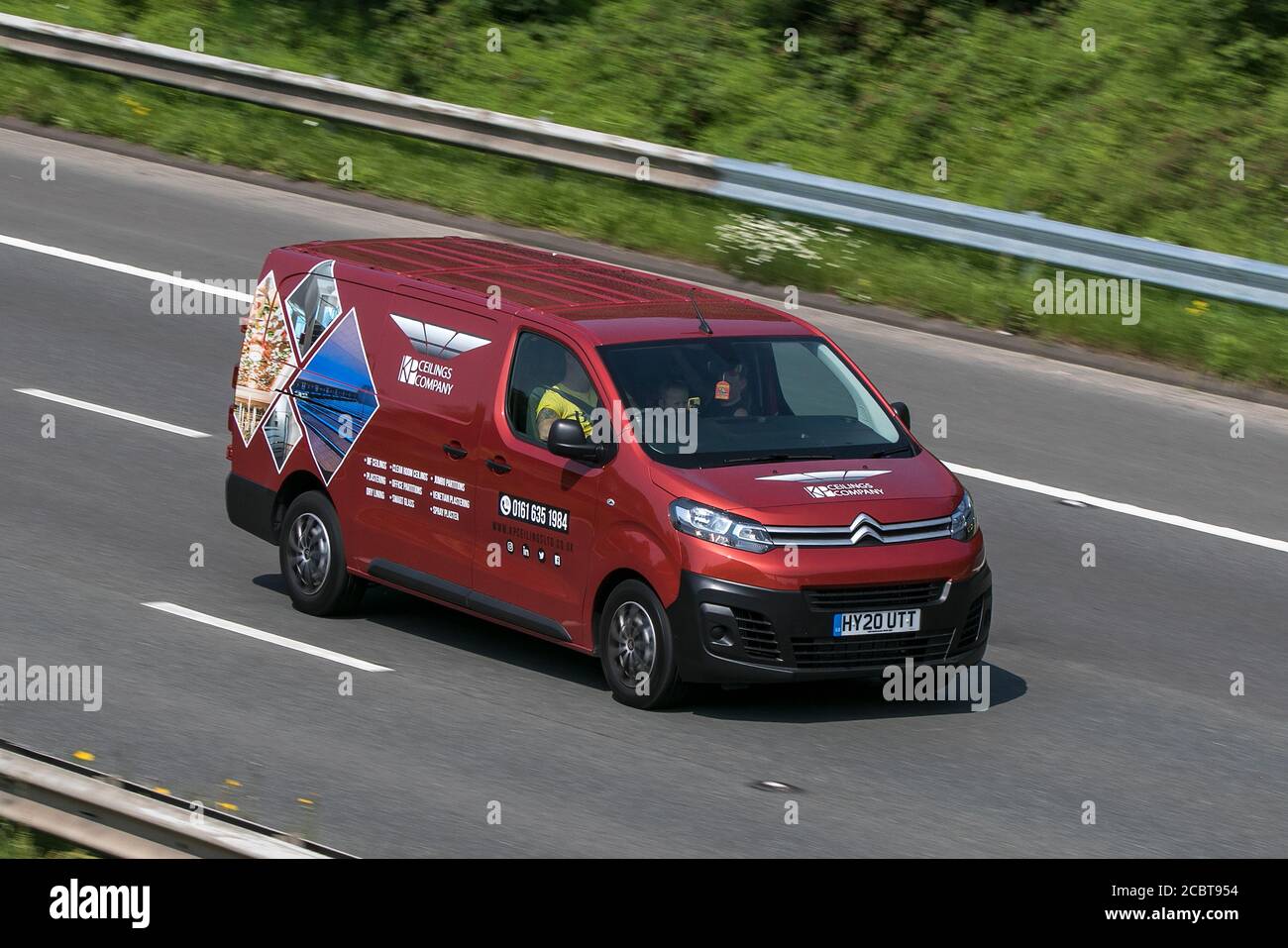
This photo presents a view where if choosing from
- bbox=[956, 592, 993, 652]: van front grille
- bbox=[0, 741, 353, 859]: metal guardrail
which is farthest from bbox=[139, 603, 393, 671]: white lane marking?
Answer: bbox=[0, 741, 353, 859]: metal guardrail

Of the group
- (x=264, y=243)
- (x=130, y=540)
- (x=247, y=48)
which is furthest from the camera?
(x=247, y=48)

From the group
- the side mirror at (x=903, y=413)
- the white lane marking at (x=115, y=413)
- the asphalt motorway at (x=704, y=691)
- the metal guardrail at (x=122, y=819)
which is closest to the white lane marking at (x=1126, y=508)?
the asphalt motorway at (x=704, y=691)

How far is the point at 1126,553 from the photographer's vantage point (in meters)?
12.6

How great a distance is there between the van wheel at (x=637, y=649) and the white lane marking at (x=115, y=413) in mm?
5347

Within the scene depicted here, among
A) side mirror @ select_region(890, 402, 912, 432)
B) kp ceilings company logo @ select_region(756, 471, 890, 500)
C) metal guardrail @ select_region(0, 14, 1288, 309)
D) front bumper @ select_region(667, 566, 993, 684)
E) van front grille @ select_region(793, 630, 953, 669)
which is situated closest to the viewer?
front bumper @ select_region(667, 566, 993, 684)

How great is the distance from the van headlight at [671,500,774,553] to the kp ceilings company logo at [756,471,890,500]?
34cm

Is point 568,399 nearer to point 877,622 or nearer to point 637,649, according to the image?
point 637,649

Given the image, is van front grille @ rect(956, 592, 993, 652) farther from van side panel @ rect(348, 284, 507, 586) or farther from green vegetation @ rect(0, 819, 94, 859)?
green vegetation @ rect(0, 819, 94, 859)

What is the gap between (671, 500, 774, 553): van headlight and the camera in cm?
955

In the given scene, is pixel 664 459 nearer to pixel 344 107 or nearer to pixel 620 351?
pixel 620 351

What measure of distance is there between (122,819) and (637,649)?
3.46 meters
